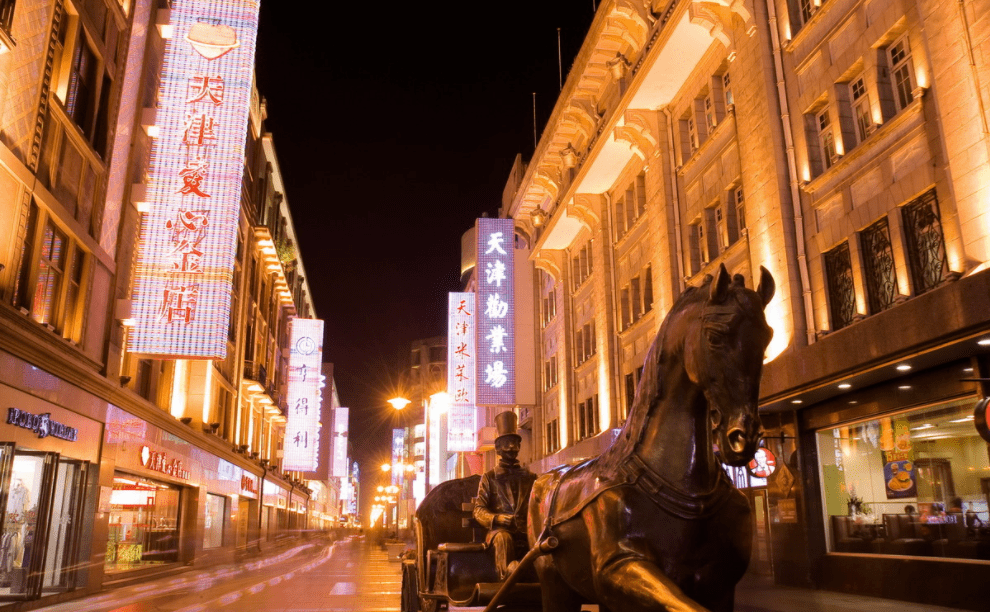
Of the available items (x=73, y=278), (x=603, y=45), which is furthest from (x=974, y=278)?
(x=603, y=45)

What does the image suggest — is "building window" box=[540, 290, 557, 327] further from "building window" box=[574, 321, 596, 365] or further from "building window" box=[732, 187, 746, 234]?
"building window" box=[732, 187, 746, 234]

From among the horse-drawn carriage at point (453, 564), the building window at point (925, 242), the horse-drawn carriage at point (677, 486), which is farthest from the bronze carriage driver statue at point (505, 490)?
the building window at point (925, 242)

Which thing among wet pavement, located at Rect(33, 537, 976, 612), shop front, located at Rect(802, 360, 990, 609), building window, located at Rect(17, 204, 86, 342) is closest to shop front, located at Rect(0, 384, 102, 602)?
wet pavement, located at Rect(33, 537, 976, 612)

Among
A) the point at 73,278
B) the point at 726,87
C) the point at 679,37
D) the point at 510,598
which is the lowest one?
the point at 510,598

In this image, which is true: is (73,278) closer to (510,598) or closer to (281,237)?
(510,598)

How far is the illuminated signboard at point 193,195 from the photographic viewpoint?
18391 millimetres

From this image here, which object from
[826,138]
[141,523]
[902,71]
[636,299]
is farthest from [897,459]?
[141,523]

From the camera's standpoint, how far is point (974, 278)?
9531mm

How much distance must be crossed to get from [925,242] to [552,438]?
2388cm

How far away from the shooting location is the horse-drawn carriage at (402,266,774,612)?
331cm

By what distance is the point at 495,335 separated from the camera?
33781 mm

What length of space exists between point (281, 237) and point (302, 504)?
36.6 m

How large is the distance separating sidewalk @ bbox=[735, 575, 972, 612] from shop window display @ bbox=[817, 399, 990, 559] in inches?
37.3

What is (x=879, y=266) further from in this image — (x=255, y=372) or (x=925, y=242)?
(x=255, y=372)
